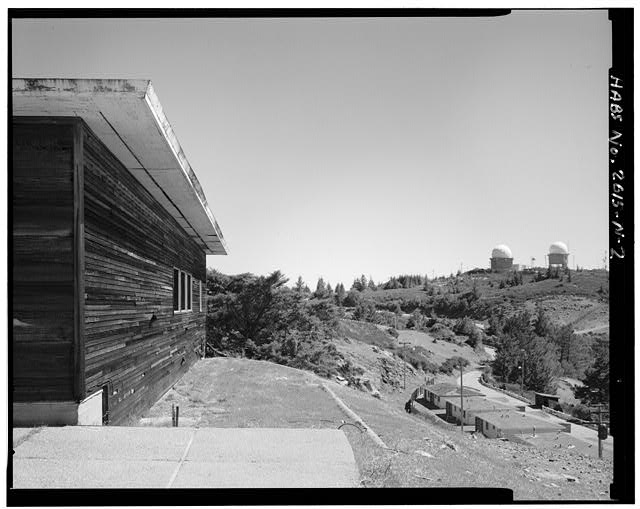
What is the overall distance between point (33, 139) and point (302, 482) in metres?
4.59

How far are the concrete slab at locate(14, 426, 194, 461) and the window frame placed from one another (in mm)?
6357

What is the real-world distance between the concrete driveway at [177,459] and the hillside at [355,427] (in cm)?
41

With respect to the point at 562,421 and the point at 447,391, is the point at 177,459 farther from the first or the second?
the point at 447,391

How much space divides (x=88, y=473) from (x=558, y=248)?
92.6 m

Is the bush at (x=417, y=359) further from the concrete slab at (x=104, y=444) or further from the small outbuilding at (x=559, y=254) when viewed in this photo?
the concrete slab at (x=104, y=444)

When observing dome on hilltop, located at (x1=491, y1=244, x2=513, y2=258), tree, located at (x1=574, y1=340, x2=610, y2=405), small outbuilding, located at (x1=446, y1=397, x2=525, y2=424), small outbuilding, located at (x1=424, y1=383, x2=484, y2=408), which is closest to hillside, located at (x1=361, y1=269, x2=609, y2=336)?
dome on hilltop, located at (x1=491, y1=244, x2=513, y2=258)

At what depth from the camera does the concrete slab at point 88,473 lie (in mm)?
4453

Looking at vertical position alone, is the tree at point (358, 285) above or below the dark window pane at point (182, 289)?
below

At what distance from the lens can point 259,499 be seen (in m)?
4.54

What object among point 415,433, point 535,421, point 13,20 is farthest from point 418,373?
point 13,20

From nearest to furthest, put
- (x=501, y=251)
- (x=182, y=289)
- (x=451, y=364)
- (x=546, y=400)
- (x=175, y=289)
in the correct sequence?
(x=175, y=289), (x=182, y=289), (x=546, y=400), (x=451, y=364), (x=501, y=251)

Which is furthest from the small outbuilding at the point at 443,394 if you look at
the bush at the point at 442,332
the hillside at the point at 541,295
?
the hillside at the point at 541,295

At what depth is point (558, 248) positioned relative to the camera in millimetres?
86875

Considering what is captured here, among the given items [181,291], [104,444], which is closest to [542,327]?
[181,291]
